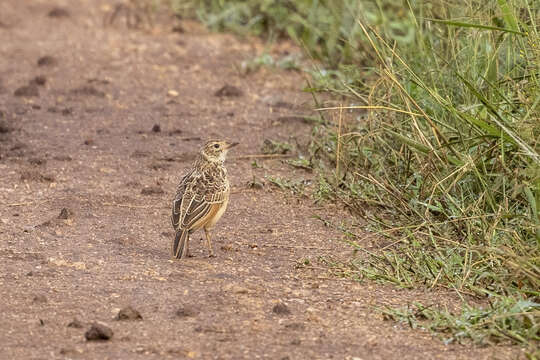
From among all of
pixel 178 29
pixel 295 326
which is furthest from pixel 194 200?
pixel 178 29

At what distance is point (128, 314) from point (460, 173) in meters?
2.27

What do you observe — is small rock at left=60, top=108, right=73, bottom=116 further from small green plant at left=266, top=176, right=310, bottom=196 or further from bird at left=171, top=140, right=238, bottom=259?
bird at left=171, top=140, right=238, bottom=259

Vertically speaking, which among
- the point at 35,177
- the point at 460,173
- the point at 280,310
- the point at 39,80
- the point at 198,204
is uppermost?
the point at 460,173

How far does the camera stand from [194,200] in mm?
6648

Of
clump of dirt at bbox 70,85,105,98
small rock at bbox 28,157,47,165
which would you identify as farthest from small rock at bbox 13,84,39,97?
small rock at bbox 28,157,47,165

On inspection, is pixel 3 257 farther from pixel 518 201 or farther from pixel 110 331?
pixel 518 201

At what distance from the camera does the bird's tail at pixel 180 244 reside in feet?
21.1

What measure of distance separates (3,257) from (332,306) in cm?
222

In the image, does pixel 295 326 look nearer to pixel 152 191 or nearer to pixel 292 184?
pixel 292 184

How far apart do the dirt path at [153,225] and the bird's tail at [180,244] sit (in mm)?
64

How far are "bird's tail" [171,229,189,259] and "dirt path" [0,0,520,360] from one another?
0.21 ft

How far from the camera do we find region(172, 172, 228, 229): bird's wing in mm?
6520

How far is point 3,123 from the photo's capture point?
377 inches

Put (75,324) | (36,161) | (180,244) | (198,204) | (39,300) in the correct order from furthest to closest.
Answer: (36,161)
(198,204)
(180,244)
(39,300)
(75,324)
